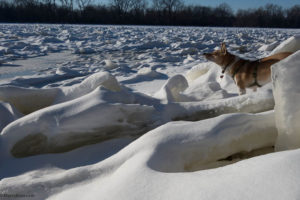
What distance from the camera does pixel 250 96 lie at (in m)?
1.76

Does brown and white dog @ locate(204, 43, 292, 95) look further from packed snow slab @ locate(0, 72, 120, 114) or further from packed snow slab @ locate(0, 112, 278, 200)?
packed snow slab @ locate(0, 112, 278, 200)

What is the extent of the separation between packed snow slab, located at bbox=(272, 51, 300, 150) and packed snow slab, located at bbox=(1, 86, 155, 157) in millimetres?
707

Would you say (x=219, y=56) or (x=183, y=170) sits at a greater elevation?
(x=219, y=56)

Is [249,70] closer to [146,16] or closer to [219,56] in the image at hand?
→ [219,56]

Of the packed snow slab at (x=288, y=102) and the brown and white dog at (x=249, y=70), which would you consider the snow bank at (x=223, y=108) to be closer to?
the packed snow slab at (x=288, y=102)

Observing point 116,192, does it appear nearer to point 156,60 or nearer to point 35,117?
point 35,117

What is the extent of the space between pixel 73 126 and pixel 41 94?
663 millimetres

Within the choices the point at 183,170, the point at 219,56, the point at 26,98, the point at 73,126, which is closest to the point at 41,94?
the point at 26,98

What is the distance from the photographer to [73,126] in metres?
1.42

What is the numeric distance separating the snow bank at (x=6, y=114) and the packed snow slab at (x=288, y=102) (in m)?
1.44

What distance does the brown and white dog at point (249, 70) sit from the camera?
276cm

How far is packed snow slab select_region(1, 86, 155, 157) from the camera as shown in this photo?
137cm

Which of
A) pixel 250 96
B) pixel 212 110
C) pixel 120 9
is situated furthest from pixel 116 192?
pixel 120 9

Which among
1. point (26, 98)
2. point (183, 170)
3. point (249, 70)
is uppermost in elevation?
point (249, 70)
